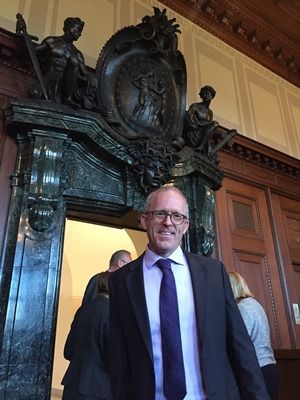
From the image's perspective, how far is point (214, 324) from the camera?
3.54ft

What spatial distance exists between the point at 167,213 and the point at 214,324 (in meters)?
0.39

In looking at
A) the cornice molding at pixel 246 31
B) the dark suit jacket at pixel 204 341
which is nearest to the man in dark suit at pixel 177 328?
the dark suit jacket at pixel 204 341

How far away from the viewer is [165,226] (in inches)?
46.8

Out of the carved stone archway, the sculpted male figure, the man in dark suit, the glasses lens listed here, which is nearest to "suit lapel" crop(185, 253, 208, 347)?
the man in dark suit

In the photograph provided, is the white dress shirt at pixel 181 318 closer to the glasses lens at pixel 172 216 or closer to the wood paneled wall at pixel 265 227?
the glasses lens at pixel 172 216

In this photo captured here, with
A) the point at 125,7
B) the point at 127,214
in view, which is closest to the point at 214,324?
the point at 127,214

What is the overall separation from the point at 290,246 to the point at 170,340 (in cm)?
391

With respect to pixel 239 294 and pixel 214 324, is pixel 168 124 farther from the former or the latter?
pixel 214 324

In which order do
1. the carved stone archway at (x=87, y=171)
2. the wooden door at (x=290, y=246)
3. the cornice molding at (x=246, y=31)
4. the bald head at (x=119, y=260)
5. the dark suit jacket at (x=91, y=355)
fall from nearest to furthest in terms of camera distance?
1. the dark suit jacket at (x=91, y=355)
2. the carved stone archway at (x=87, y=171)
3. the bald head at (x=119, y=260)
4. the wooden door at (x=290, y=246)
5. the cornice molding at (x=246, y=31)

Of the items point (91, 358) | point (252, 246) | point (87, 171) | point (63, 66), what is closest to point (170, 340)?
point (91, 358)

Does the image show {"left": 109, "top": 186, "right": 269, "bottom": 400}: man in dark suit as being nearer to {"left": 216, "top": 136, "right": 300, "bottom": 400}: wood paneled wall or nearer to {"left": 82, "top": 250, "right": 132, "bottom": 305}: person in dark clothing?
{"left": 82, "top": 250, "right": 132, "bottom": 305}: person in dark clothing

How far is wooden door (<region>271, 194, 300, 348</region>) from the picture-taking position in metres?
4.09

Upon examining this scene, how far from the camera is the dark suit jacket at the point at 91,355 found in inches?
66.3

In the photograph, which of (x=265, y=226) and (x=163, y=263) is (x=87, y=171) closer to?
(x=163, y=263)
